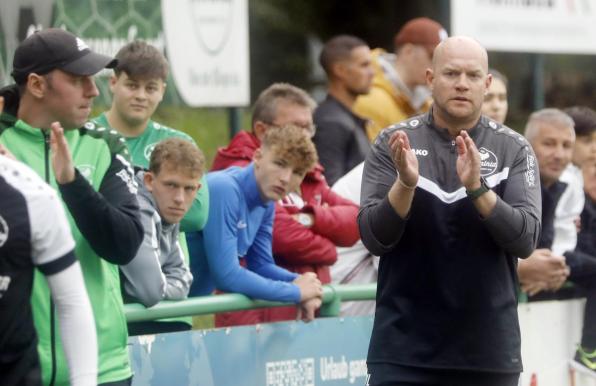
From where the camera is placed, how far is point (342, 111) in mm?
8617

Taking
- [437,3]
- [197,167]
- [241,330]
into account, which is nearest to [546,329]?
[241,330]

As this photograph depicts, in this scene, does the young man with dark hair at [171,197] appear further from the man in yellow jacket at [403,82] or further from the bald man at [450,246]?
the man in yellow jacket at [403,82]

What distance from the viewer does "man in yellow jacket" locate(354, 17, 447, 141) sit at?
9.29 meters

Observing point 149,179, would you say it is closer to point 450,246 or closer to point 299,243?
point 299,243

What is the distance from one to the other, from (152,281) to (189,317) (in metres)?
0.74

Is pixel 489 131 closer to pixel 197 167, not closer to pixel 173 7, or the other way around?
pixel 197 167

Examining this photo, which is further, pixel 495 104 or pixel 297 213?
pixel 495 104

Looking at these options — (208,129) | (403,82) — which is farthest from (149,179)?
(208,129)

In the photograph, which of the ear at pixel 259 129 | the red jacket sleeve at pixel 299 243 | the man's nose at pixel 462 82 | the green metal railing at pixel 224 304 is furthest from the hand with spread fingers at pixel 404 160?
the ear at pixel 259 129

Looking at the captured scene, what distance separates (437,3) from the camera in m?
18.5

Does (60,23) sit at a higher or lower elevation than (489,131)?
higher

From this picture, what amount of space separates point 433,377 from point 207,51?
3938 millimetres

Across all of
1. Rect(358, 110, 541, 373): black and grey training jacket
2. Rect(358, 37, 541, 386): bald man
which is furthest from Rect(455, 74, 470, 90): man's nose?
Rect(358, 110, 541, 373): black and grey training jacket

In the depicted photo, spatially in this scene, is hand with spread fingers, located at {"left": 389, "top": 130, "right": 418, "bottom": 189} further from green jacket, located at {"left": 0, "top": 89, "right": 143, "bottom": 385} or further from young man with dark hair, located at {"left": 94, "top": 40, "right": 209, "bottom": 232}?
young man with dark hair, located at {"left": 94, "top": 40, "right": 209, "bottom": 232}
